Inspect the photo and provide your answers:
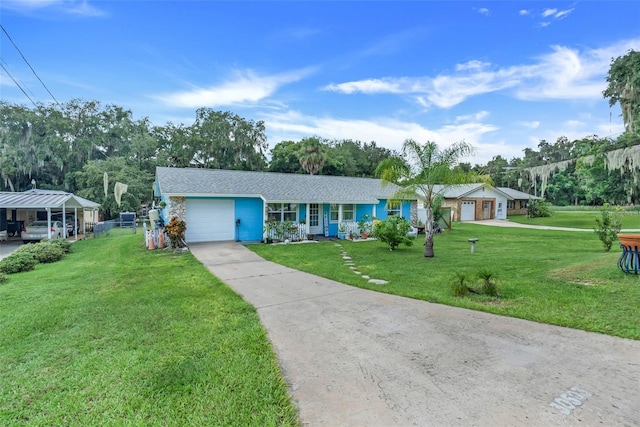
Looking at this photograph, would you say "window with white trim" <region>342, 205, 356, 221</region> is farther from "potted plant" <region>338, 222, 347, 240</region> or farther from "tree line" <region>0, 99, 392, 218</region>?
"tree line" <region>0, 99, 392, 218</region>

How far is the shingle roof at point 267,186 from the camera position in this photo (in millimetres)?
13507

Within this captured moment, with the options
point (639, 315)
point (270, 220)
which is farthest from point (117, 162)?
point (639, 315)

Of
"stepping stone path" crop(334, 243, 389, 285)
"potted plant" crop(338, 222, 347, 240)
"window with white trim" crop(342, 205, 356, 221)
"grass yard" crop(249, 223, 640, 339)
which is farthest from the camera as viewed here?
"window with white trim" crop(342, 205, 356, 221)

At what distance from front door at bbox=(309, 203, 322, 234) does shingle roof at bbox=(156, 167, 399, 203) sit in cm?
74

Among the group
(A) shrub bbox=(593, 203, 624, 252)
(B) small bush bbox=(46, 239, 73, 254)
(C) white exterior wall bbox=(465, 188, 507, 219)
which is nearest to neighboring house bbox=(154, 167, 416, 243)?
(B) small bush bbox=(46, 239, 73, 254)

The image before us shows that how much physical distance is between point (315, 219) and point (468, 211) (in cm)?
Result: 1893

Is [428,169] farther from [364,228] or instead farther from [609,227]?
[609,227]

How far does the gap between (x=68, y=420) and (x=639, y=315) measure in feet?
22.6

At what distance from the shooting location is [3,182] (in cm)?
2797

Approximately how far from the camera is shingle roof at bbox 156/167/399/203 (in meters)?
13.5

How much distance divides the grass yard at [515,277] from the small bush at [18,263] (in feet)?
22.7

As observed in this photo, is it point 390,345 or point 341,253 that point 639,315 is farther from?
point 341,253

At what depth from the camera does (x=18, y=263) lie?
8.96 metres

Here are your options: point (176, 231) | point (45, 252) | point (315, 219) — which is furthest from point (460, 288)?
point (45, 252)
